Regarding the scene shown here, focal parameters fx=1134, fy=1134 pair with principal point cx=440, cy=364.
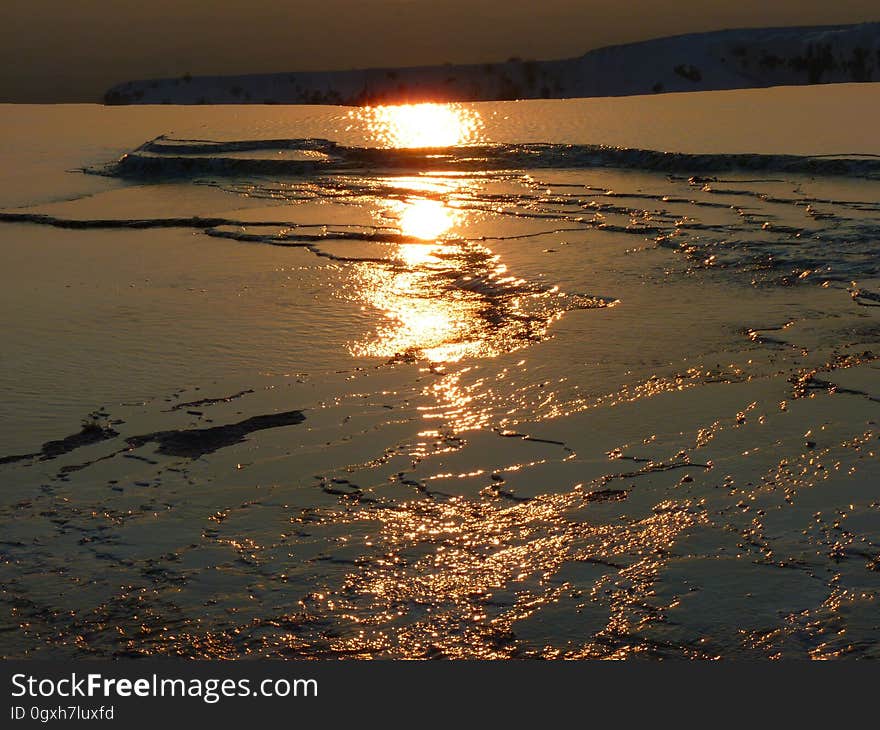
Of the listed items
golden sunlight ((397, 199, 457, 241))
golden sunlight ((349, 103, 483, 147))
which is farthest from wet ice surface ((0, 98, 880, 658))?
golden sunlight ((349, 103, 483, 147))

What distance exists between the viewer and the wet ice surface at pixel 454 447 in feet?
6.77

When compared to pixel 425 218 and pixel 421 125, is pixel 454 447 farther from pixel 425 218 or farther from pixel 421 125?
pixel 421 125

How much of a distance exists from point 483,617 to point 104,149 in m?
9.61

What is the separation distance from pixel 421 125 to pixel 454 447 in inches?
357

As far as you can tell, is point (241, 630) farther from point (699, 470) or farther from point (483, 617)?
point (699, 470)

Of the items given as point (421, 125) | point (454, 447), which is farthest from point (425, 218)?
point (421, 125)

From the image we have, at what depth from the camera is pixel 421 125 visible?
11531mm

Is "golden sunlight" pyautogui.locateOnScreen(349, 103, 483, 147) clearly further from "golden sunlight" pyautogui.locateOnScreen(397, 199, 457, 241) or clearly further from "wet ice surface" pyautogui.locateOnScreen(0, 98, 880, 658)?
"wet ice surface" pyautogui.locateOnScreen(0, 98, 880, 658)

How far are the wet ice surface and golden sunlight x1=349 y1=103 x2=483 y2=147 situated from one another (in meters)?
4.22

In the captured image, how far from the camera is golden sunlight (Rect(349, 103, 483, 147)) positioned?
32.0ft

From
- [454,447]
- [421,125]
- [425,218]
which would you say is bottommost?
[454,447]

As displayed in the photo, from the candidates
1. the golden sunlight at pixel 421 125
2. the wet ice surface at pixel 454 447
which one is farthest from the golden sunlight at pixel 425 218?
the golden sunlight at pixel 421 125

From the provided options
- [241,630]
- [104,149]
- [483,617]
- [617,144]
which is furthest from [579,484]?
[104,149]

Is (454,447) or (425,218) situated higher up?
(425,218)
